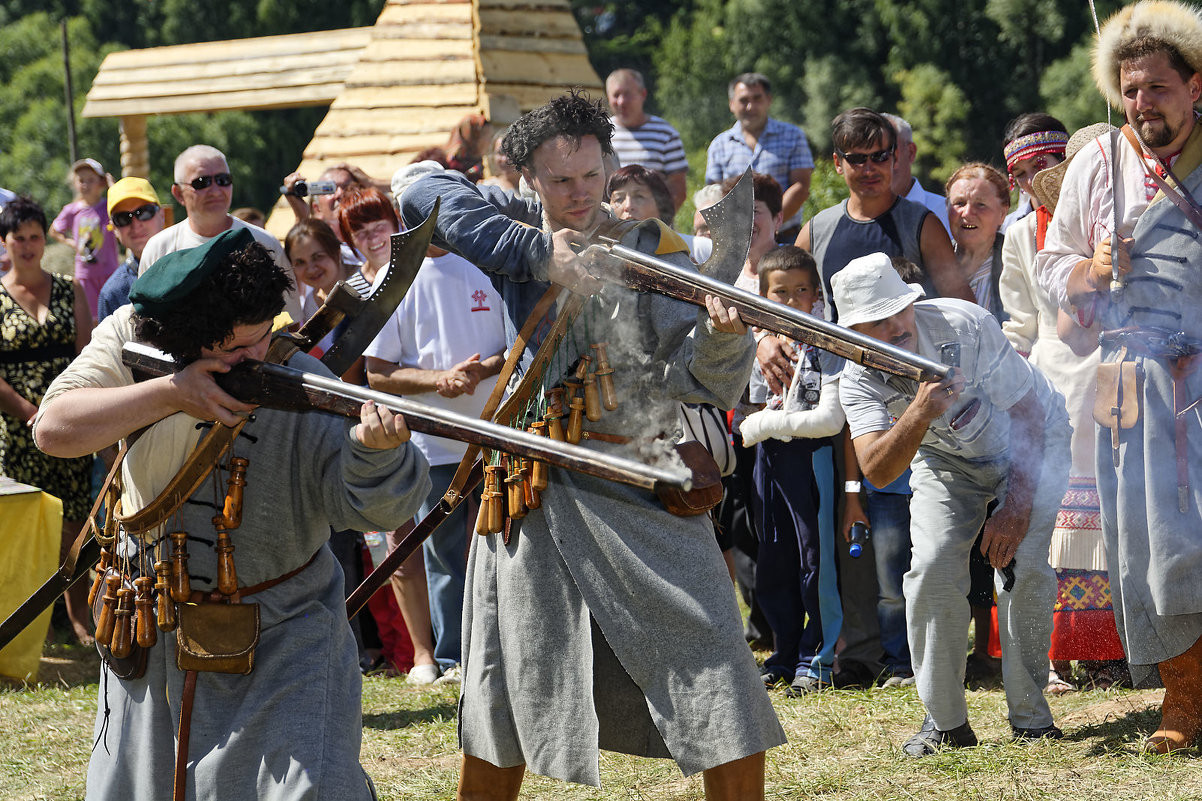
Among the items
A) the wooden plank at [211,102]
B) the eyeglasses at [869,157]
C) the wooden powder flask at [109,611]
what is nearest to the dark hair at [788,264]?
the eyeglasses at [869,157]

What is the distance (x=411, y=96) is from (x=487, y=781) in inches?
382

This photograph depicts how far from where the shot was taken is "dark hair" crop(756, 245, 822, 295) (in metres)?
6.26

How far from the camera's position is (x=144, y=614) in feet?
10.7

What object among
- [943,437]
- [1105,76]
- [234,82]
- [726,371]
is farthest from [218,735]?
[234,82]

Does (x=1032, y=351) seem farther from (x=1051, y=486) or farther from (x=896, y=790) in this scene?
(x=896, y=790)

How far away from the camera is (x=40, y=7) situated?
44.0 m

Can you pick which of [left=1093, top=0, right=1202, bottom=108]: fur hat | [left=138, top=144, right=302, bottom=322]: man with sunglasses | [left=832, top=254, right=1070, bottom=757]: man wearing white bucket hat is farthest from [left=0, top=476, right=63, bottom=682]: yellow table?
[left=1093, top=0, right=1202, bottom=108]: fur hat

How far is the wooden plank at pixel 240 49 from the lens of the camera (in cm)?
1445

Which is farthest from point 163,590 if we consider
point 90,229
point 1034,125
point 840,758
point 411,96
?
point 411,96

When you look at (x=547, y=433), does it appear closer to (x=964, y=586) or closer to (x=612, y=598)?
(x=612, y=598)

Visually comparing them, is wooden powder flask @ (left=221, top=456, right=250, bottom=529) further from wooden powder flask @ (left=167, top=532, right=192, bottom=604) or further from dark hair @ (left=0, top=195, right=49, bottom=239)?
dark hair @ (left=0, top=195, right=49, bottom=239)

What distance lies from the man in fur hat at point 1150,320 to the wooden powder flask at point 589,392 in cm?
199

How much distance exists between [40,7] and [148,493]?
46.0 meters

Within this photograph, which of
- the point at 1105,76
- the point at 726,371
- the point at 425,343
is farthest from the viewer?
the point at 425,343
